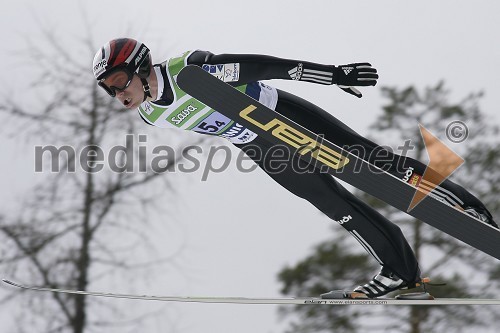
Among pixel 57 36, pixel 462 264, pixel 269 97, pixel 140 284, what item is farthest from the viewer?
pixel 57 36

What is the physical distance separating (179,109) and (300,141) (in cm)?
72

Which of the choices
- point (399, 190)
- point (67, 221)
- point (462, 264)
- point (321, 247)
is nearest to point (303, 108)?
point (399, 190)

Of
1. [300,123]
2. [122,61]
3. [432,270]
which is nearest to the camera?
[122,61]

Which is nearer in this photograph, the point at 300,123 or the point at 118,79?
the point at 118,79

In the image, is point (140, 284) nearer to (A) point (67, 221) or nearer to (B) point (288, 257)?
(A) point (67, 221)

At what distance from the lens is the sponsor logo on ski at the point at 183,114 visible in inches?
137

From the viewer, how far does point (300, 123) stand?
3680 mm

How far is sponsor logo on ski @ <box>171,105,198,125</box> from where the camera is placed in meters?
3.47

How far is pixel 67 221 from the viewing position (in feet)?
25.8

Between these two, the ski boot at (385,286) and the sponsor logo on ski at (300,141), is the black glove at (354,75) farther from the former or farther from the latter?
the ski boot at (385,286)

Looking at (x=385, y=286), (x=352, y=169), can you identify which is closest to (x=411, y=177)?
(x=352, y=169)

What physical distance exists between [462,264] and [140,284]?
12.6 feet

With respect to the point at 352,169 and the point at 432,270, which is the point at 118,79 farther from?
the point at 432,270

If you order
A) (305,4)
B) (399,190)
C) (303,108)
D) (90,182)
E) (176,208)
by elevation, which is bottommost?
(399,190)
